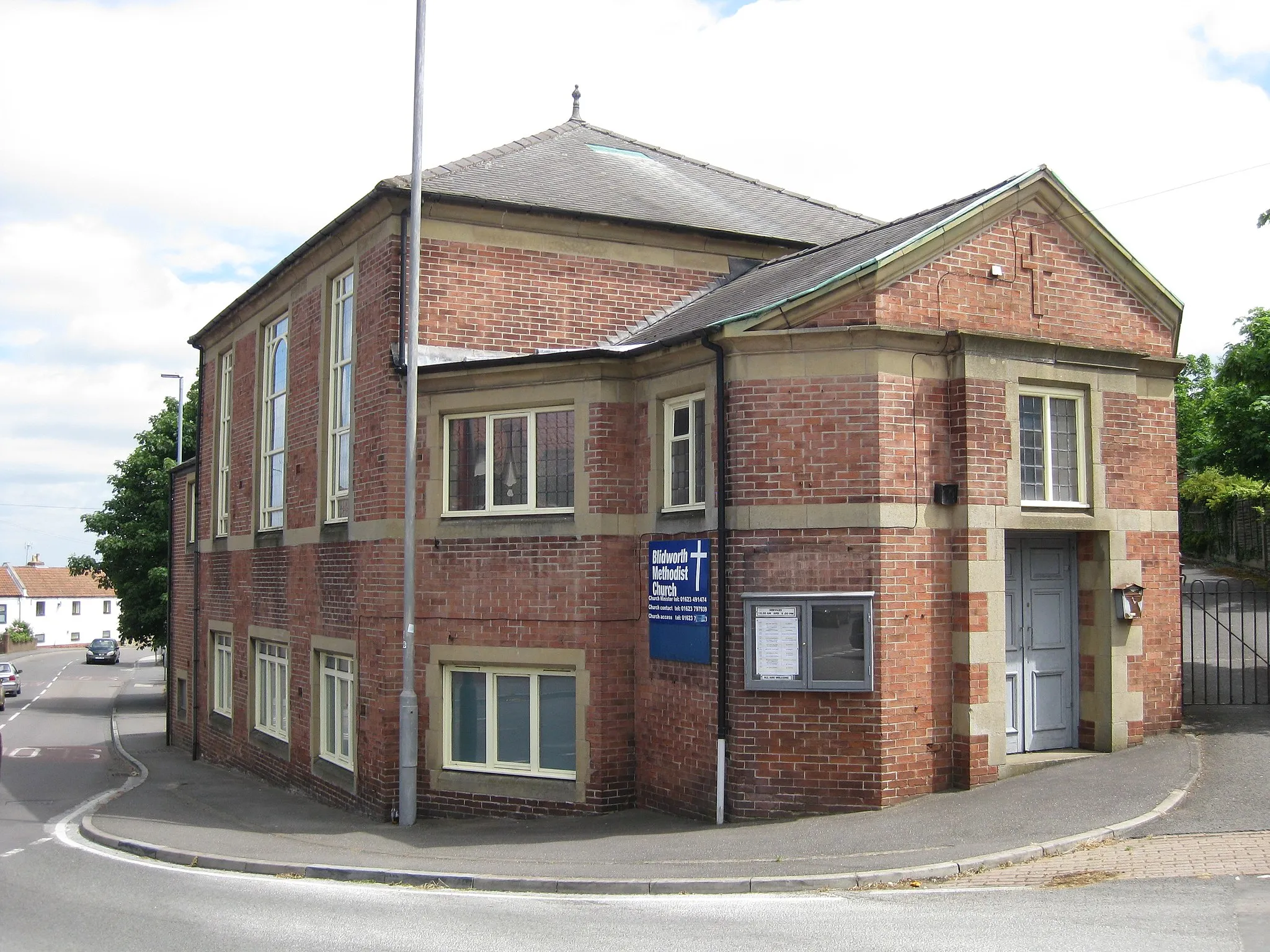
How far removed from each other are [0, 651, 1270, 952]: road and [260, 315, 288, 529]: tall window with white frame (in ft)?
29.2

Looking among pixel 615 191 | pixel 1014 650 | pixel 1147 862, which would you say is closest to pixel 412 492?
pixel 615 191

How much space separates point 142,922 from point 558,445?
677cm

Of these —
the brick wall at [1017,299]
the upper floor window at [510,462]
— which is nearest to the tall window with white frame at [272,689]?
the upper floor window at [510,462]

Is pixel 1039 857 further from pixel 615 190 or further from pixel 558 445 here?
pixel 615 190

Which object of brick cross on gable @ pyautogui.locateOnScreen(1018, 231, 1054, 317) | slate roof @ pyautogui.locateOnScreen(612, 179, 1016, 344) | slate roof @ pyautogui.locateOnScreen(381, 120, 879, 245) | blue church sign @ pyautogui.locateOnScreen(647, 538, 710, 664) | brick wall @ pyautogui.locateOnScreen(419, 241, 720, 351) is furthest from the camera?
slate roof @ pyautogui.locateOnScreen(381, 120, 879, 245)

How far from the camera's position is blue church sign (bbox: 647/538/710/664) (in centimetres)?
1210

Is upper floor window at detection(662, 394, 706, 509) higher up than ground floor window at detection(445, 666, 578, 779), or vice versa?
upper floor window at detection(662, 394, 706, 509)

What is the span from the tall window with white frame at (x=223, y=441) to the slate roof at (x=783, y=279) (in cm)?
1099

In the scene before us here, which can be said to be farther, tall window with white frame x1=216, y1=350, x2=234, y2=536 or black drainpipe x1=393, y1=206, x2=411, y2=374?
tall window with white frame x1=216, y1=350, x2=234, y2=536

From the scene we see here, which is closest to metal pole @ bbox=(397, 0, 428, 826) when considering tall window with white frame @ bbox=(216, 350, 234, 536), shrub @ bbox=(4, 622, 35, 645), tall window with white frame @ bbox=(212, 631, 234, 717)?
tall window with white frame @ bbox=(212, 631, 234, 717)

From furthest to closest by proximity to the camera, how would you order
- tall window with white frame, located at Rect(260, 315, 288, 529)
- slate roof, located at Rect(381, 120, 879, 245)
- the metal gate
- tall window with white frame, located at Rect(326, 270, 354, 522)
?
tall window with white frame, located at Rect(260, 315, 288, 529)
tall window with white frame, located at Rect(326, 270, 354, 522)
slate roof, located at Rect(381, 120, 879, 245)
the metal gate

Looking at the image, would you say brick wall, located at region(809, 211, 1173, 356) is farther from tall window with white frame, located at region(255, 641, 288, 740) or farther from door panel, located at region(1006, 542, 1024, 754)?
tall window with white frame, located at region(255, 641, 288, 740)

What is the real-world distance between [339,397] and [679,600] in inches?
269

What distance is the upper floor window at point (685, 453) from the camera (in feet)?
41.3
